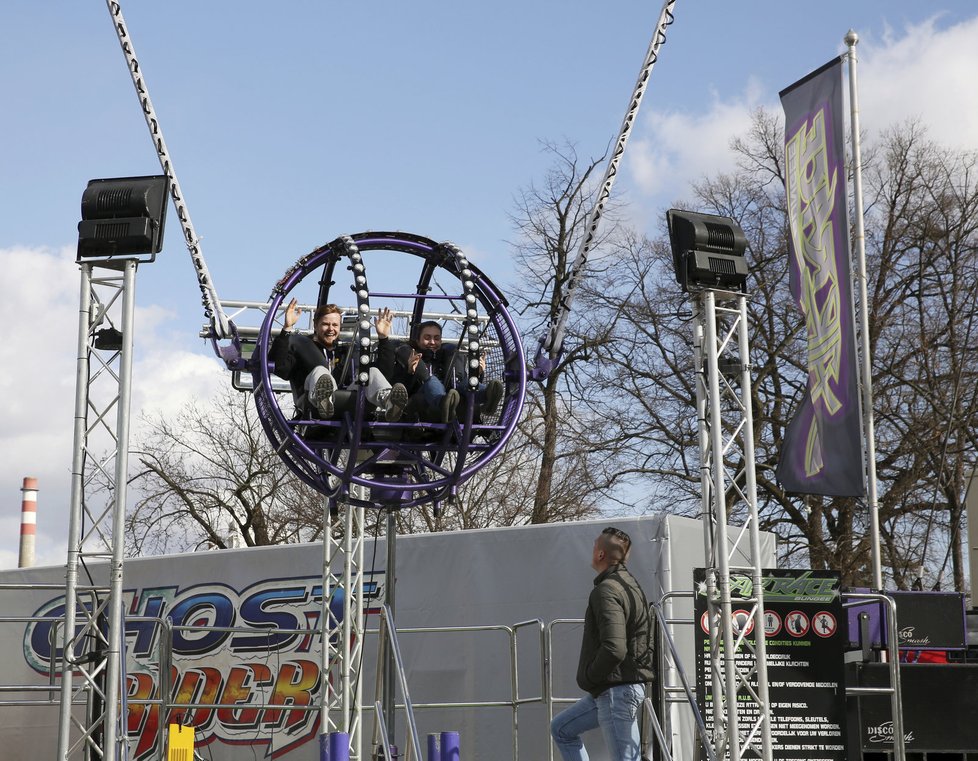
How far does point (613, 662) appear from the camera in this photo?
766 centimetres

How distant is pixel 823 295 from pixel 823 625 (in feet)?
16.1

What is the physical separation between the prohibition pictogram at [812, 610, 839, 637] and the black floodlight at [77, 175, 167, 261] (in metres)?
5.29

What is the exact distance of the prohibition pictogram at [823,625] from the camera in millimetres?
9414

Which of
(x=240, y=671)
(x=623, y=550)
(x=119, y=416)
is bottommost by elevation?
(x=240, y=671)

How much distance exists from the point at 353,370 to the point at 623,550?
2109 millimetres

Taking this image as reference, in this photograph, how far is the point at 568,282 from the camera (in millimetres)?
9883

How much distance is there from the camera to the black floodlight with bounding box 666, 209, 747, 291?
340 inches

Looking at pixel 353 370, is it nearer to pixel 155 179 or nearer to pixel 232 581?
pixel 155 179

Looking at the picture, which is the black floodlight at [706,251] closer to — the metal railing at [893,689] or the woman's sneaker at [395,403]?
the woman's sneaker at [395,403]

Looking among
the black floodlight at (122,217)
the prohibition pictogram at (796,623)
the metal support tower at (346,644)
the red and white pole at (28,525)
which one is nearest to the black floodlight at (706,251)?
the prohibition pictogram at (796,623)

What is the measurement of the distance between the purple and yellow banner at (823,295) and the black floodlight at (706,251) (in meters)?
4.60

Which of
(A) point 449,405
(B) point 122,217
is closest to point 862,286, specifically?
(A) point 449,405

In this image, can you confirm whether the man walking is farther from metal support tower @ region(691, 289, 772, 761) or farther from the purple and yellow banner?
the purple and yellow banner

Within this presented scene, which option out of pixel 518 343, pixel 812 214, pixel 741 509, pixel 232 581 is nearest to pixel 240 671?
pixel 232 581
